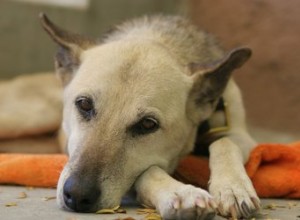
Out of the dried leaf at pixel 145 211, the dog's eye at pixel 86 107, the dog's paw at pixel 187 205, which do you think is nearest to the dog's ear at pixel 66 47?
the dog's eye at pixel 86 107

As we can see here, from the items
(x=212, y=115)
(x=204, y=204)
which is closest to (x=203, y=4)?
(x=212, y=115)

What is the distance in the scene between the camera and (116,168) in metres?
2.31

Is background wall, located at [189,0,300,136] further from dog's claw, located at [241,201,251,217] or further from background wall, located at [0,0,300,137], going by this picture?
dog's claw, located at [241,201,251,217]

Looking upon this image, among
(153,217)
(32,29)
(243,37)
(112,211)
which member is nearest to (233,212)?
(153,217)

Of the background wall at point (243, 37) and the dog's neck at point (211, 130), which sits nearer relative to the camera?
the dog's neck at point (211, 130)

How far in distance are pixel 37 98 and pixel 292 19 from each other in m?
2.13

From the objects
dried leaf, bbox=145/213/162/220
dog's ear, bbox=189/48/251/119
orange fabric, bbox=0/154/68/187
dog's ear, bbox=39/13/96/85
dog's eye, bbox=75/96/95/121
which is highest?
dog's ear, bbox=39/13/96/85

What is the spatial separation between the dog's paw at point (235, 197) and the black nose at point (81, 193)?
47 cm

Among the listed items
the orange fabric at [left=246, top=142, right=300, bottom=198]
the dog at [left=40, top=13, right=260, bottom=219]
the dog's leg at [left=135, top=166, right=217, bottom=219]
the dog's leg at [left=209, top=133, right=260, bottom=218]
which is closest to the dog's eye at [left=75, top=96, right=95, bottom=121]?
the dog at [left=40, top=13, right=260, bottom=219]

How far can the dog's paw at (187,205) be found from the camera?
2.03 metres

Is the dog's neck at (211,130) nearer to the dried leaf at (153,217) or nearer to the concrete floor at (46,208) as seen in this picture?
the concrete floor at (46,208)

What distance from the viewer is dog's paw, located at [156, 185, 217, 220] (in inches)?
80.0

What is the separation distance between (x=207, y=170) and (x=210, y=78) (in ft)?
1.47

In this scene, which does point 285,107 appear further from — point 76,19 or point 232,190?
point 232,190
